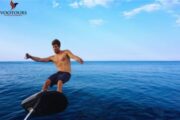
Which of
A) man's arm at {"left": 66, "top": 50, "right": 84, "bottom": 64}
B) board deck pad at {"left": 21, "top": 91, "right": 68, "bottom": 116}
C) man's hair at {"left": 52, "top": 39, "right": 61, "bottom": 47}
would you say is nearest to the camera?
man's arm at {"left": 66, "top": 50, "right": 84, "bottom": 64}

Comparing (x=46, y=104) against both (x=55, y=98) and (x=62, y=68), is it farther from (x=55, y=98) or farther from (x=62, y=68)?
(x=62, y=68)

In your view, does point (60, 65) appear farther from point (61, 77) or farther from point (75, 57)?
point (75, 57)

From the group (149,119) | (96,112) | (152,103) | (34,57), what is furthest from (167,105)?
(34,57)

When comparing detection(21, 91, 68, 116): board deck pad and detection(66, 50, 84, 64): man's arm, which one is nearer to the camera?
detection(66, 50, 84, 64): man's arm

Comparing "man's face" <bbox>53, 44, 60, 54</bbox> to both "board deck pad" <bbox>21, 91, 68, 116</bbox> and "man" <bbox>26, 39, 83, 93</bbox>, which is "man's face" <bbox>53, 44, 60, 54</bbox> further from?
"board deck pad" <bbox>21, 91, 68, 116</bbox>

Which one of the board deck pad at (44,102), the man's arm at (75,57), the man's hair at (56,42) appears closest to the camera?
the man's arm at (75,57)

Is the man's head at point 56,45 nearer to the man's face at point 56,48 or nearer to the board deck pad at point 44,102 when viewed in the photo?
A: the man's face at point 56,48

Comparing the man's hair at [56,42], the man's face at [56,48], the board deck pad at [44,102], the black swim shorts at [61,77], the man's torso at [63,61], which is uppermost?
the man's hair at [56,42]

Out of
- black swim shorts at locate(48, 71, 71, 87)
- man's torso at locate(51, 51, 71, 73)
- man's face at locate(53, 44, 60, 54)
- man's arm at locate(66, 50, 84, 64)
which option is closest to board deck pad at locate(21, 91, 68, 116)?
black swim shorts at locate(48, 71, 71, 87)

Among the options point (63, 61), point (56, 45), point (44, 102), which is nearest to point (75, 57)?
point (63, 61)

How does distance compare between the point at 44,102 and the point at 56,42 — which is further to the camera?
the point at 56,42

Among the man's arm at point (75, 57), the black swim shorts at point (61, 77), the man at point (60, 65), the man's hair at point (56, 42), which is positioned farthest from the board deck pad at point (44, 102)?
the man's hair at point (56, 42)

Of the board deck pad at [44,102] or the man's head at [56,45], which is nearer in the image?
the board deck pad at [44,102]

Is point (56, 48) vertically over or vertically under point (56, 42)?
under
